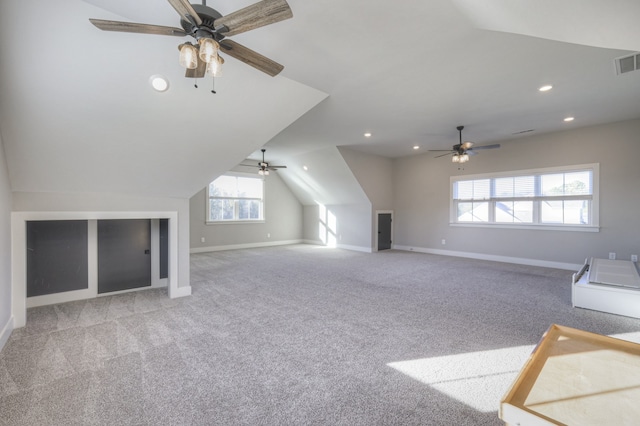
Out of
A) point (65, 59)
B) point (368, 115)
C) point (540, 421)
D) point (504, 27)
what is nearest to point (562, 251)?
point (368, 115)

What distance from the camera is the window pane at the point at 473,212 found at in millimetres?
7055

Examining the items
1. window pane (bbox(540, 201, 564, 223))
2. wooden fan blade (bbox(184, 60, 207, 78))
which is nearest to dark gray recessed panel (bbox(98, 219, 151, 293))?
wooden fan blade (bbox(184, 60, 207, 78))

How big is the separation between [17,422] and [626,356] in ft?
11.1

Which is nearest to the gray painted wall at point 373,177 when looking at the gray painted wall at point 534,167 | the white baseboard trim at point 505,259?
the gray painted wall at point 534,167

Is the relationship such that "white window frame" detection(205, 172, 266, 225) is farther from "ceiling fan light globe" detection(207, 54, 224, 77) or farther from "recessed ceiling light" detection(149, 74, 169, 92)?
"ceiling fan light globe" detection(207, 54, 224, 77)

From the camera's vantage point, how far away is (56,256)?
368cm

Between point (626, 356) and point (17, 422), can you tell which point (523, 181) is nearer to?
point (626, 356)

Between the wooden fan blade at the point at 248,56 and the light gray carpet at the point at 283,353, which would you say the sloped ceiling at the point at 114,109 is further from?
the light gray carpet at the point at 283,353

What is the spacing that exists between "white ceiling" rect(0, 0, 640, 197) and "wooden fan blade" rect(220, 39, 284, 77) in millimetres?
540

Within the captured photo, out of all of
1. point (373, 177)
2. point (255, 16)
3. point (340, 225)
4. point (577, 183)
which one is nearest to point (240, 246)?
point (340, 225)

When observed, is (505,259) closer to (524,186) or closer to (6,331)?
(524,186)

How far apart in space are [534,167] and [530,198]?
721mm

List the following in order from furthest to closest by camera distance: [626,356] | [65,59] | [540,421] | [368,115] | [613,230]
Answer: [613,230]
[368,115]
[65,59]
[626,356]
[540,421]

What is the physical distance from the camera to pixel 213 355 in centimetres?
242
